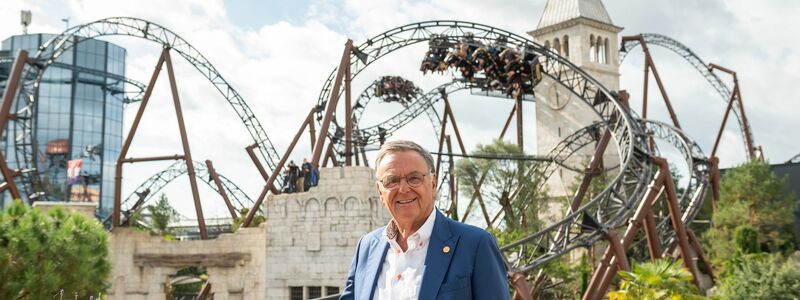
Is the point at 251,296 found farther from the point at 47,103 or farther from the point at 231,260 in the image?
the point at 47,103

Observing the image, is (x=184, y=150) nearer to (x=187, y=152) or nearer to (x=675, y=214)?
(x=187, y=152)

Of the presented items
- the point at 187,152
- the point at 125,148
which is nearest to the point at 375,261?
the point at 187,152

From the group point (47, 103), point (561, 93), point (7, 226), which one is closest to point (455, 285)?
point (7, 226)

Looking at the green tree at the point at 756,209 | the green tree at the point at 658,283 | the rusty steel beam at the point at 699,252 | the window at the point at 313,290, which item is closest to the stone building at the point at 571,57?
the green tree at the point at 756,209

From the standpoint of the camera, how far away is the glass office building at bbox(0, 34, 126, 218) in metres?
69.9

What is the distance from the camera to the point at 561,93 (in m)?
48.7

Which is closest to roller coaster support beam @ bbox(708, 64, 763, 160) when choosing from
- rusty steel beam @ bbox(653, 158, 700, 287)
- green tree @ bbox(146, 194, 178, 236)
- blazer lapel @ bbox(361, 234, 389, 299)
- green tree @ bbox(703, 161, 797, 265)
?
green tree @ bbox(703, 161, 797, 265)

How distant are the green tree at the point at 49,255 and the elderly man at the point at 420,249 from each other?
15231 millimetres

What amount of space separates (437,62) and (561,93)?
23592 mm

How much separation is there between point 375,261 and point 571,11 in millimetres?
47292

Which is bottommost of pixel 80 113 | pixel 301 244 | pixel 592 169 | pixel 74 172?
pixel 301 244

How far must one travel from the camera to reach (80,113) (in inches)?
2820

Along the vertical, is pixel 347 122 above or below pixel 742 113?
below

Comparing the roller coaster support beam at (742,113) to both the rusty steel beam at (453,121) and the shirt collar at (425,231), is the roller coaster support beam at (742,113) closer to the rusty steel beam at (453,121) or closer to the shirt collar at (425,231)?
the rusty steel beam at (453,121)
